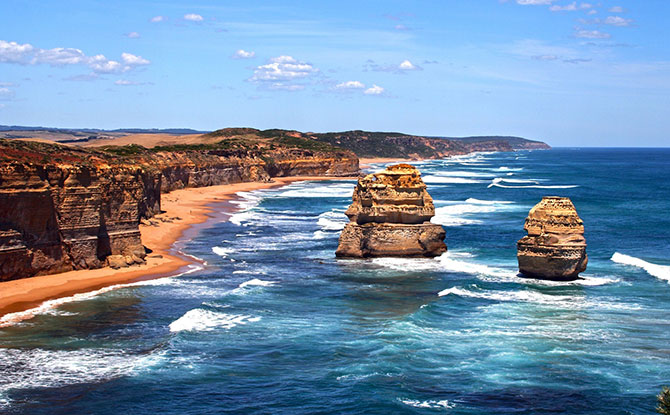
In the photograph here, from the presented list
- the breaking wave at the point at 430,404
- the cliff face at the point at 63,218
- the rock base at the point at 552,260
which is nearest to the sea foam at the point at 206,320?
the breaking wave at the point at 430,404

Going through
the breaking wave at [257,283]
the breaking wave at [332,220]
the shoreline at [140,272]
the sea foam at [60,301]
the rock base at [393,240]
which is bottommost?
the sea foam at [60,301]

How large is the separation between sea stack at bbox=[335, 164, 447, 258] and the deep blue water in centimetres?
100

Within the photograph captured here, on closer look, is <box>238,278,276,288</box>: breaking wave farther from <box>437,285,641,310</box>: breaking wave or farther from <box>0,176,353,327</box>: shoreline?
<box>437,285,641,310</box>: breaking wave

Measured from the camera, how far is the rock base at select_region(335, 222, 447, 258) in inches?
1528

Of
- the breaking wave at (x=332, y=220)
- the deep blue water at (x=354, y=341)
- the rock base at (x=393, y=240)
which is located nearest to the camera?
the deep blue water at (x=354, y=341)

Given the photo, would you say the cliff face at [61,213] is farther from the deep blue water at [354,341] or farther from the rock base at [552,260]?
the rock base at [552,260]

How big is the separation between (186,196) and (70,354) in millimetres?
57707

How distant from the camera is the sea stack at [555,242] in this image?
3128 cm

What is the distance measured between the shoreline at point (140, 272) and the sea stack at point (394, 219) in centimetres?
910

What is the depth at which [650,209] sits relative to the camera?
66.6 m

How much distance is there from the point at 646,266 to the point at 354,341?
64.6 feet

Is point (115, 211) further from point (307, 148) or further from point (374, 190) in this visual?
point (307, 148)

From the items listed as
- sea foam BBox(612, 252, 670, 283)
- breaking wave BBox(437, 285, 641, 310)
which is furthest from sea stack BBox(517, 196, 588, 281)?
sea foam BBox(612, 252, 670, 283)

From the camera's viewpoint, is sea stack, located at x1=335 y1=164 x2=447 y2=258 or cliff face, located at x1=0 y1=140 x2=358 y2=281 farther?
sea stack, located at x1=335 y1=164 x2=447 y2=258
